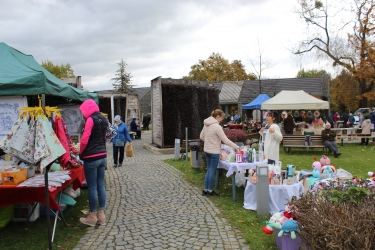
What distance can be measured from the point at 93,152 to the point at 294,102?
1228 cm

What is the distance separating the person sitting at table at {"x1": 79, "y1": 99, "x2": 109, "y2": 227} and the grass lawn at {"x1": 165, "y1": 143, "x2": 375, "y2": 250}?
7.31 feet

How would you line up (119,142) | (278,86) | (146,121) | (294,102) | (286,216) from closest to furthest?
(286,216)
(119,142)
(294,102)
(146,121)
(278,86)

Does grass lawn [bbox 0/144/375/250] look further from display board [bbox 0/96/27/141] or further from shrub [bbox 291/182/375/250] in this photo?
display board [bbox 0/96/27/141]

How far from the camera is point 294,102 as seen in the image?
603 inches

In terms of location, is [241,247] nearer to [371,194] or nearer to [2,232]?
[371,194]

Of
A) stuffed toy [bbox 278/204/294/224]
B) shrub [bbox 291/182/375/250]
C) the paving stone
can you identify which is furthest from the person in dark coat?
shrub [bbox 291/182/375/250]

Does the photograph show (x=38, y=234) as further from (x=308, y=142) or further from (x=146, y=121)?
(x=146, y=121)

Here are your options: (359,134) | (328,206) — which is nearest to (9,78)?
(328,206)

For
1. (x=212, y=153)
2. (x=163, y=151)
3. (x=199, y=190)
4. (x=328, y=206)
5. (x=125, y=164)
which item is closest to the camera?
(x=328, y=206)

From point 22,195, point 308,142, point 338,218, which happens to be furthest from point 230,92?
point 338,218

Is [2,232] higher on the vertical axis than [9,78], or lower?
lower

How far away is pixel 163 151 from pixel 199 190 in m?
7.42

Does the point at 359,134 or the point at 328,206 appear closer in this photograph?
the point at 328,206

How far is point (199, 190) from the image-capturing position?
25.0ft
